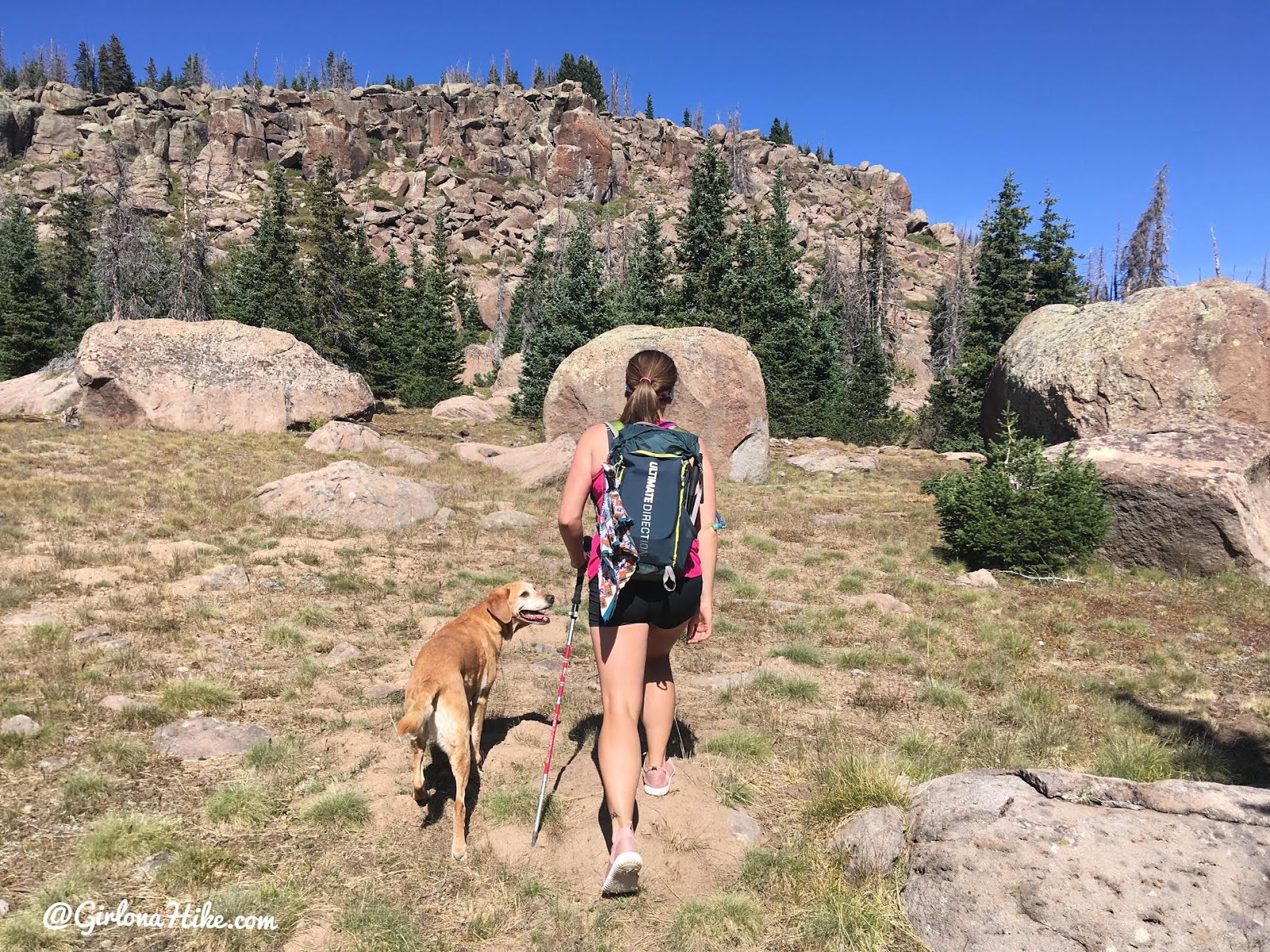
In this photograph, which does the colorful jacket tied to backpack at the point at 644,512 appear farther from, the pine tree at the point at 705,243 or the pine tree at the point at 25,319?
the pine tree at the point at 25,319

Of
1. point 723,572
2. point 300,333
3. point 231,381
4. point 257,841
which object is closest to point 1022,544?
point 723,572

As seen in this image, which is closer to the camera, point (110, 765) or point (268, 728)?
point (110, 765)

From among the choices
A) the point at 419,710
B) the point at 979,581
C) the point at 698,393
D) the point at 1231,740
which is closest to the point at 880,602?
the point at 979,581

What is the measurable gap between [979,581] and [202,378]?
20.7 m

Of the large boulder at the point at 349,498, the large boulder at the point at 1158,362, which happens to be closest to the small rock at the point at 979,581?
the large boulder at the point at 1158,362

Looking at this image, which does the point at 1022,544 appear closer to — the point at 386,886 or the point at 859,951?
the point at 859,951

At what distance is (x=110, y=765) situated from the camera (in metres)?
4.29

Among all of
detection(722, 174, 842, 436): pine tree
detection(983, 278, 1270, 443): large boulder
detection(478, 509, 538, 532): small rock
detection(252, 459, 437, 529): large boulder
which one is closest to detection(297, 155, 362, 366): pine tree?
detection(722, 174, 842, 436): pine tree

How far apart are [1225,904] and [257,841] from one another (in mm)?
4273

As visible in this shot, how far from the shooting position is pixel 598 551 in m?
3.40

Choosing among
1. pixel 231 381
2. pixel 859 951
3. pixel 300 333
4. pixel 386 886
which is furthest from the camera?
pixel 300 333

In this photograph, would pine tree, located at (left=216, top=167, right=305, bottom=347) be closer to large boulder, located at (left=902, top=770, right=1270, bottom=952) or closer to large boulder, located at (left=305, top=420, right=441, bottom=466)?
large boulder, located at (left=305, top=420, right=441, bottom=466)

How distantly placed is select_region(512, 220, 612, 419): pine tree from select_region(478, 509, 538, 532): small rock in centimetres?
1567

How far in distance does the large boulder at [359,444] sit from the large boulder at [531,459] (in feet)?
3.45
